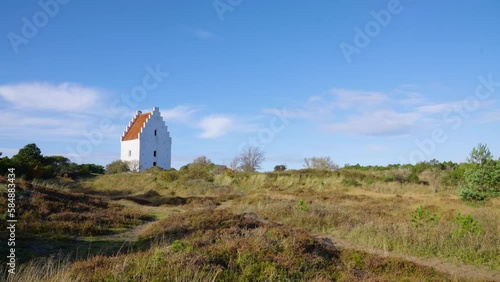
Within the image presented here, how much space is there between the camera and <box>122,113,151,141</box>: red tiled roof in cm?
5449

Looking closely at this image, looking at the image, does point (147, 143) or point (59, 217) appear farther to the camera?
point (147, 143)

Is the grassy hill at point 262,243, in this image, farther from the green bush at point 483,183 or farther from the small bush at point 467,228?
the green bush at point 483,183

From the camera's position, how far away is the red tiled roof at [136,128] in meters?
54.5

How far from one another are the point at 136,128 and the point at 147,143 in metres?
3.73

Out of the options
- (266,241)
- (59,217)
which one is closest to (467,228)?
(266,241)

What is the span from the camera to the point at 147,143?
2132 inches

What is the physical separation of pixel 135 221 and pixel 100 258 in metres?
8.17

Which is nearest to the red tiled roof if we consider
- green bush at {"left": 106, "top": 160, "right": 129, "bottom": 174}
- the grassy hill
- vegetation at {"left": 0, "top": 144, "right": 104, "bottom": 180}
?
green bush at {"left": 106, "top": 160, "right": 129, "bottom": 174}

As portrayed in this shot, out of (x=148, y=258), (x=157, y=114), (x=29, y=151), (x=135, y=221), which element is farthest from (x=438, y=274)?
(x=157, y=114)

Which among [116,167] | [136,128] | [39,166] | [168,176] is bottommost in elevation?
[168,176]

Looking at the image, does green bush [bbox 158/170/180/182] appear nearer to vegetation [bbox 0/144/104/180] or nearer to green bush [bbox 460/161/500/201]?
vegetation [bbox 0/144/104/180]

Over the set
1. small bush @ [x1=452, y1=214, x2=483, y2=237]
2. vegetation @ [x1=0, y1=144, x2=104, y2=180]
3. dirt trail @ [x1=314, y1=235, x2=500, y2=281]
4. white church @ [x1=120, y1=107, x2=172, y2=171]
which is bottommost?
dirt trail @ [x1=314, y1=235, x2=500, y2=281]

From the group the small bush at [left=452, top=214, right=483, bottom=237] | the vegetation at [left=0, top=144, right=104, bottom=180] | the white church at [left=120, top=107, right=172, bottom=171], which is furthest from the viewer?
the white church at [left=120, top=107, right=172, bottom=171]

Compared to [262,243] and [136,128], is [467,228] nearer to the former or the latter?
[262,243]
